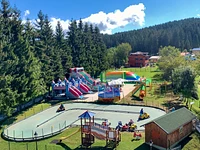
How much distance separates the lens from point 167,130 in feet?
65.6

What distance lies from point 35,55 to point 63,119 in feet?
54.0

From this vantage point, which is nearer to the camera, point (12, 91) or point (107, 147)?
point (107, 147)

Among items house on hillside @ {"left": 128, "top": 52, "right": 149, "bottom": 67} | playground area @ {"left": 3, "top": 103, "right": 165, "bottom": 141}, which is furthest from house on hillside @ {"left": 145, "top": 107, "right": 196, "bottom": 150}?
house on hillside @ {"left": 128, "top": 52, "right": 149, "bottom": 67}

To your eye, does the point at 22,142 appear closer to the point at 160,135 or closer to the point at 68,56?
the point at 160,135

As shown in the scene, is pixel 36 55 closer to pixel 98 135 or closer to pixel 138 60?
pixel 98 135

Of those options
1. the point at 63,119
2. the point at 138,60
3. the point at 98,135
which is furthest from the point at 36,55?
the point at 138,60

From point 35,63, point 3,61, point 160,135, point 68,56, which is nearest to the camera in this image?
→ point 160,135

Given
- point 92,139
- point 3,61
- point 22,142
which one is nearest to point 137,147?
point 92,139

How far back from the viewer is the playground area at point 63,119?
25312 mm

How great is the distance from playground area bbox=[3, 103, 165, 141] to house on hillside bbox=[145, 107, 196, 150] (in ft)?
12.6

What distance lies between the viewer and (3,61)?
96.0ft

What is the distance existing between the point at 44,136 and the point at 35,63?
1623cm

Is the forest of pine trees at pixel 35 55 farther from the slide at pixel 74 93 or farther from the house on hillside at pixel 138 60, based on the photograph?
the house on hillside at pixel 138 60

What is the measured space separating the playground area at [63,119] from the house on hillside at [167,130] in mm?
3851
